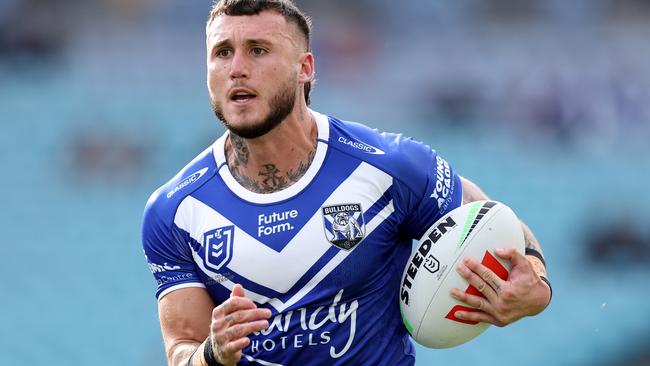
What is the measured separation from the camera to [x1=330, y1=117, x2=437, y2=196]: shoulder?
15.1 ft

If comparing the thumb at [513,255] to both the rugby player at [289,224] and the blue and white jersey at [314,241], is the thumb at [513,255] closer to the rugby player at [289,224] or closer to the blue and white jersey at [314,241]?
the rugby player at [289,224]

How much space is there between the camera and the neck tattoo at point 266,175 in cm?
462

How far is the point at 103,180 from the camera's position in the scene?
14.6 metres

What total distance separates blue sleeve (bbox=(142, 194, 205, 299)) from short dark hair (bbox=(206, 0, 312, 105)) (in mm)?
831

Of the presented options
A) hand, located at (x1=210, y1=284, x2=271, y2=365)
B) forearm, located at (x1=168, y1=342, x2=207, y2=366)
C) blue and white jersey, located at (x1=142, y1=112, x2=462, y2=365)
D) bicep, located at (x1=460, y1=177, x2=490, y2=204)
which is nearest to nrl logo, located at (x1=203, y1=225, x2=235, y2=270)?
blue and white jersey, located at (x1=142, y1=112, x2=462, y2=365)

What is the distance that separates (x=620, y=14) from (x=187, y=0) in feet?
20.4

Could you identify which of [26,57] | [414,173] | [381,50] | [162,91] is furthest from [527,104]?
[414,173]

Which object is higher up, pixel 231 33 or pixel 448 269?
pixel 231 33

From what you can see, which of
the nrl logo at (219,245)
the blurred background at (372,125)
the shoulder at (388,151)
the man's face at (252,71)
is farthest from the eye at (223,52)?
the blurred background at (372,125)

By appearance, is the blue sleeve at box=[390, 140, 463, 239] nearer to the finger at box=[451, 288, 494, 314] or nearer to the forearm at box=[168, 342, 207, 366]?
the finger at box=[451, 288, 494, 314]

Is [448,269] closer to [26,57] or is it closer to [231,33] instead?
[231,33]

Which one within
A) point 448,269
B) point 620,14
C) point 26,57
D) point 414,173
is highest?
point 26,57

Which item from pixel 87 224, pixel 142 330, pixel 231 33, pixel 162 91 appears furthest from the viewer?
pixel 162 91

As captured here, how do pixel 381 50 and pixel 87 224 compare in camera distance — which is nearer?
pixel 87 224
